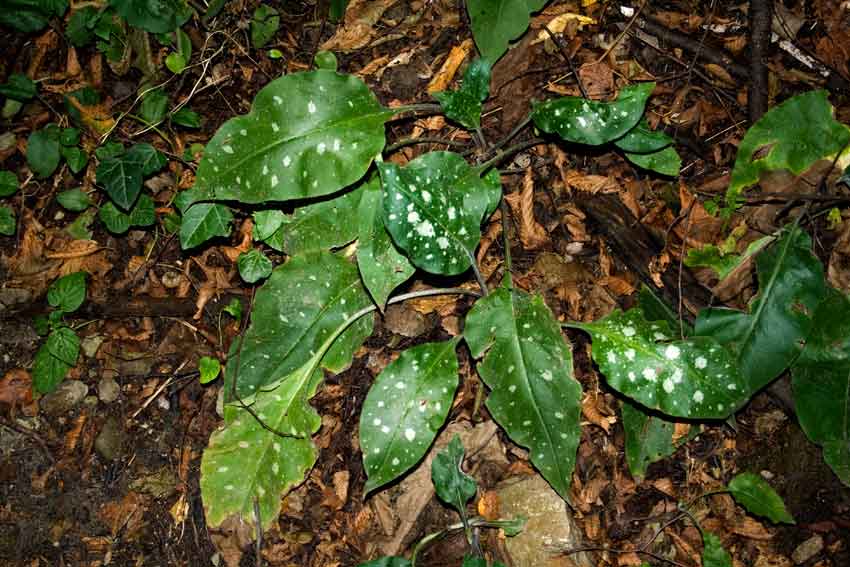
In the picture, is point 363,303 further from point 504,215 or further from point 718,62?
point 718,62

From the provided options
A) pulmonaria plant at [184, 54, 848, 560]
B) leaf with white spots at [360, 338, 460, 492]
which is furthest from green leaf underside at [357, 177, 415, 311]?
leaf with white spots at [360, 338, 460, 492]

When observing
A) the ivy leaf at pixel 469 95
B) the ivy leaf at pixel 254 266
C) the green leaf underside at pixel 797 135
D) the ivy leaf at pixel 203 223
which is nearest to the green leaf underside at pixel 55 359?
the ivy leaf at pixel 203 223

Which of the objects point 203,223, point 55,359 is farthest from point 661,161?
point 55,359

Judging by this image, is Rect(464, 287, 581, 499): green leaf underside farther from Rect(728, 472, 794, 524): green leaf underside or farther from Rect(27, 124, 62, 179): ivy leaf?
Rect(27, 124, 62, 179): ivy leaf

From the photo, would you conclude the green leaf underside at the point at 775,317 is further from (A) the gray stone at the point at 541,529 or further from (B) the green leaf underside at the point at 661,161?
(A) the gray stone at the point at 541,529

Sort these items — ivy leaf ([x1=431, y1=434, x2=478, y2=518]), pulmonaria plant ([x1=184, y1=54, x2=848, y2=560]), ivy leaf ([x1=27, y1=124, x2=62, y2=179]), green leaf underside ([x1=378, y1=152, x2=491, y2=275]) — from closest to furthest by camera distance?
green leaf underside ([x1=378, y1=152, x2=491, y2=275]), pulmonaria plant ([x1=184, y1=54, x2=848, y2=560]), ivy leaf ([x1=431, y1=434, x2=478, y2=518]), ivy leaf ([x1=27, y1=124, x2=62, y2=179])

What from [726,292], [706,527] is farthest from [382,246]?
[706,527]
